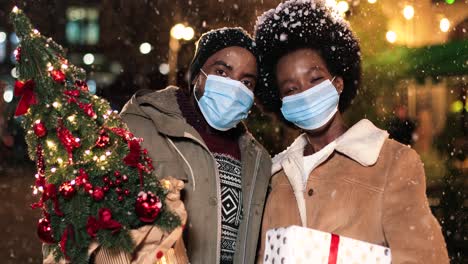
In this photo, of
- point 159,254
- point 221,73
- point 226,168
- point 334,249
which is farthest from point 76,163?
point 221,73

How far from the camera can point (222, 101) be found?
4230mm

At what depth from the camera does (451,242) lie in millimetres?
9039

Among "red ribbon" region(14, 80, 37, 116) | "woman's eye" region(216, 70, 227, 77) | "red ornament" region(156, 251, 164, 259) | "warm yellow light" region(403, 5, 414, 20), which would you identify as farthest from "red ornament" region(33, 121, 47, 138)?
"warm yellow light" region(403, 5, 414, 20)

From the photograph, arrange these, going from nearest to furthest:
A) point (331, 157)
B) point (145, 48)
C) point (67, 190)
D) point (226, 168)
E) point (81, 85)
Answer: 1. point (67, 190)
2. point (81, 85)
3. point (331, 157)
4. point (226, 168)
5. point (145, 48)

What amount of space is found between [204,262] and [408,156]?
48.1 inches

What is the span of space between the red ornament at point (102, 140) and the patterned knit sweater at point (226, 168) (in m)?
0.97

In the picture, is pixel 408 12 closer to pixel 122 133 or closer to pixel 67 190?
pixel 122 133

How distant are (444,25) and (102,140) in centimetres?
1471

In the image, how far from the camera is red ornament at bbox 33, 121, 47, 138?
3221 millimetres

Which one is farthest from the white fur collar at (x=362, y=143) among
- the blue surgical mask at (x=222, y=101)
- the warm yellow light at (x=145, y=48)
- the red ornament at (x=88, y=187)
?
the warm yellow light at (x=145, y=48)

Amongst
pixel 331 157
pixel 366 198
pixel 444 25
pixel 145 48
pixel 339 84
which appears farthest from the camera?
pixel 145 48

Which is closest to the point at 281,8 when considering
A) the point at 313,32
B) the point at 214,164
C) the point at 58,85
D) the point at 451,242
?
the point at 313,32

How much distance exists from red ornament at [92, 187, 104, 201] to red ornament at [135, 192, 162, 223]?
0.53 feet

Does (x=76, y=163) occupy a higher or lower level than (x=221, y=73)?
lower
